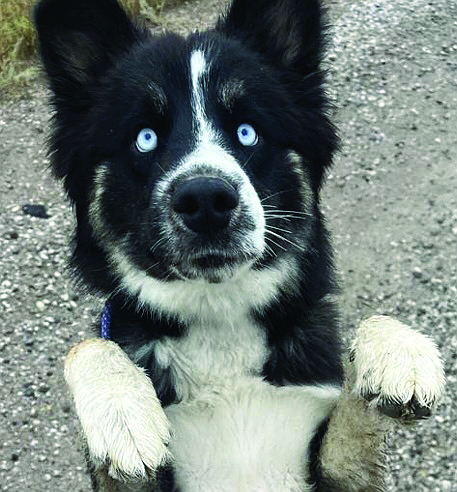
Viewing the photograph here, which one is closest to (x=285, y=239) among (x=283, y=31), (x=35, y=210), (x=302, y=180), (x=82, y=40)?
(x=302, y=180)

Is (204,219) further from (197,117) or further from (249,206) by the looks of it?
(197,117)

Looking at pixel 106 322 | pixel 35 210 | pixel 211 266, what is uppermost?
pixel 211 266

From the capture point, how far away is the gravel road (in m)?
4.41

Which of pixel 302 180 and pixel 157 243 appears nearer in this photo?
pixel 157 243

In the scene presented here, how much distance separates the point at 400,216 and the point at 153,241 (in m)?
2.89

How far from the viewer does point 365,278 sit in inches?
204

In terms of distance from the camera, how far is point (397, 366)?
2818mm

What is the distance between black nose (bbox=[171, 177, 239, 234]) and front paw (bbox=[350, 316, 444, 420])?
0.62 m

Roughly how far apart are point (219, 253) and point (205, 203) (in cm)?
21

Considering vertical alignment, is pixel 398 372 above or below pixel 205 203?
below

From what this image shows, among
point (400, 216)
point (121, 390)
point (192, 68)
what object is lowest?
point (400, 216)

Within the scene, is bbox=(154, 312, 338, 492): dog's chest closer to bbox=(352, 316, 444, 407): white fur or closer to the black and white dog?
the black and white dog

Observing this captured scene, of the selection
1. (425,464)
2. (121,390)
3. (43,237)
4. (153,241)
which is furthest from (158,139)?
(43,237)

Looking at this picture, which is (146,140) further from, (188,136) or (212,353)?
(212,353)
